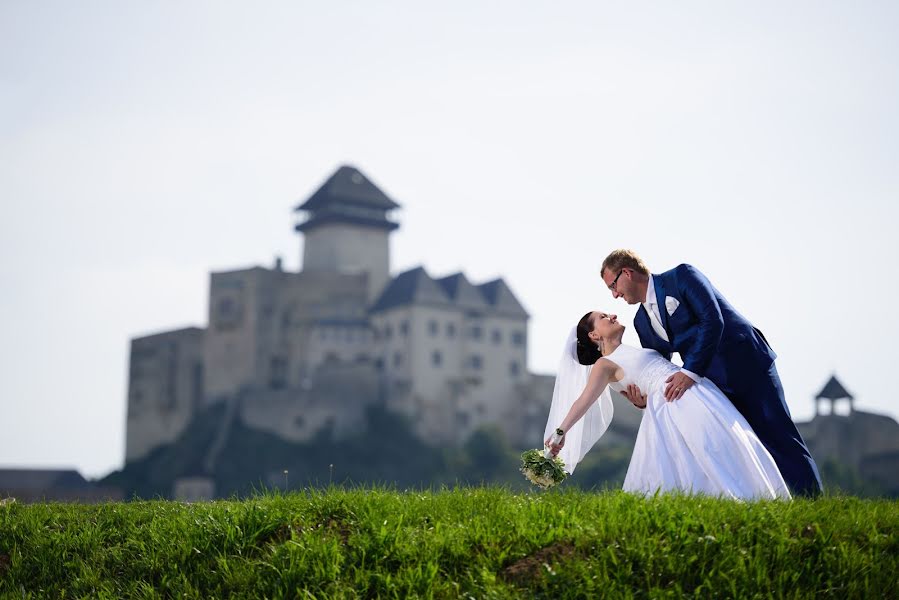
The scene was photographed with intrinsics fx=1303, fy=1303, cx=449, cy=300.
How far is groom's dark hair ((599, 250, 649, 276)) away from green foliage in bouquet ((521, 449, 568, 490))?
1.26 metres

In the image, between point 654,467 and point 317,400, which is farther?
point 317,400

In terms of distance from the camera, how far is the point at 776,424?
24.7 feet

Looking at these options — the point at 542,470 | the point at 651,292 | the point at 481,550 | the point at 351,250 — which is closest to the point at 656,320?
the point at 651,292

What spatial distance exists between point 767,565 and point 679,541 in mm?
402

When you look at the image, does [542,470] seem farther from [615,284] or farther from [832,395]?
[832,395]

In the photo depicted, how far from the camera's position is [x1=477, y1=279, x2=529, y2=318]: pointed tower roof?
7075cm

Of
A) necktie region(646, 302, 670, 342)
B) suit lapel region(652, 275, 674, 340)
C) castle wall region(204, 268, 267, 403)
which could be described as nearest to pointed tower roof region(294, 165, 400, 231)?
castle wall region(204, 268, 267, 403)

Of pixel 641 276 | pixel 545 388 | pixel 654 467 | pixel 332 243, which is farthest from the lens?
pixel 332 243

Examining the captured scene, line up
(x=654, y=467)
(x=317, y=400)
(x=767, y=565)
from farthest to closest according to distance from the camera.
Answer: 1. (x=317, y=400)
2. (x=654, y=467)
3. (x=767, y=565)

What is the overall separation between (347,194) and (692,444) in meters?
70.8

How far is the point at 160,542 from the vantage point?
6.87 meters

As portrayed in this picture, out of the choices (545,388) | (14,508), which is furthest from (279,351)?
(14,508)

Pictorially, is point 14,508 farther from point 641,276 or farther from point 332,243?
point 332,243

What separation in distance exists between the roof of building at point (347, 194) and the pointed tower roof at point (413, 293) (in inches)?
324
